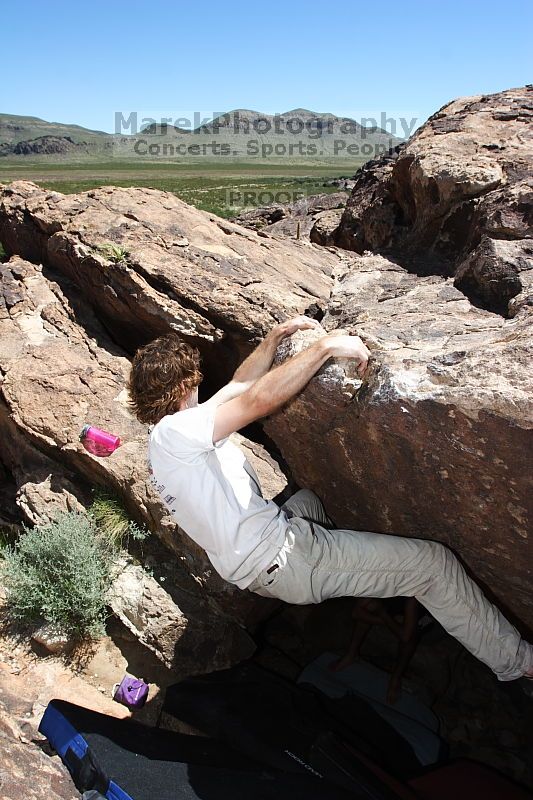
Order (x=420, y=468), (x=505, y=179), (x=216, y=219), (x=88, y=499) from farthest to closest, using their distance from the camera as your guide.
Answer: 1. (x=216, y=219)
2. (x=505, y=179)
3. (x=88, y=499)
4. (x=420, y=468)

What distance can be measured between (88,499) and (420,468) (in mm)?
2962

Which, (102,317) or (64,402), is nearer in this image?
(64,402)

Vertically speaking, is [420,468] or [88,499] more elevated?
[420,468]

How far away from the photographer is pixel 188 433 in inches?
127

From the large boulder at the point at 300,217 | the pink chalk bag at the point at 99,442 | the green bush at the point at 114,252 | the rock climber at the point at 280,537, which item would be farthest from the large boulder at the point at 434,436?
the large boulder at the point at 300,217

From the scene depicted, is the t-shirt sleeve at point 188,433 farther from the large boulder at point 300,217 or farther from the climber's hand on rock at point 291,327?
the large boulder at point 300,217

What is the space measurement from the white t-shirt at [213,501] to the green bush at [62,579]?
1.50 meters

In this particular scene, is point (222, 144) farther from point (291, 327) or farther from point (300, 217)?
point (291, 327)

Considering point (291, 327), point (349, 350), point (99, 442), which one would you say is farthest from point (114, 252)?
point (349, 350)

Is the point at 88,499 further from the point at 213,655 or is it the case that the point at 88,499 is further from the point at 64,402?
the point at 213,655

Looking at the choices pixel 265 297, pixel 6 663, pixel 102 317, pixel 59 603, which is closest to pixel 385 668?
pixel 59 603

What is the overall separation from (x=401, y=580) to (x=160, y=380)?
171 centimetres

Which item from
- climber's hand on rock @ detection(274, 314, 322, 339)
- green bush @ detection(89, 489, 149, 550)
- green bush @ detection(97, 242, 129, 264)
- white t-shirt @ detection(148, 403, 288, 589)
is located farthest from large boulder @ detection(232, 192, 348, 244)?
white t-shirt @ detection(148, 403, 288, 589)

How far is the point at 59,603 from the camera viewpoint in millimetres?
4504
